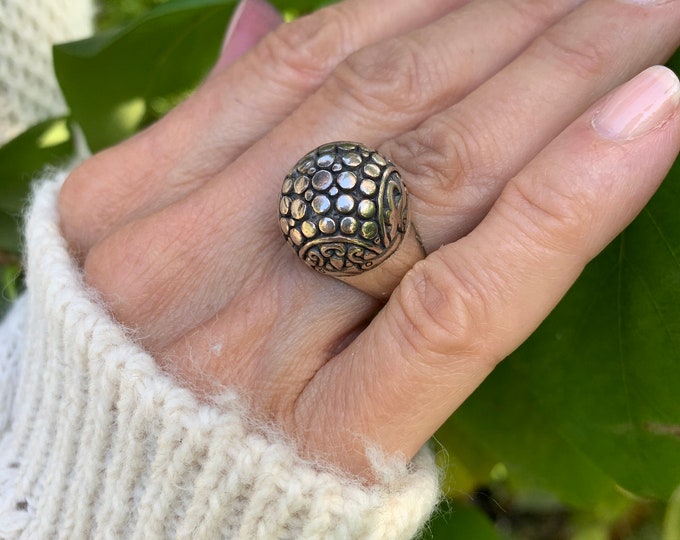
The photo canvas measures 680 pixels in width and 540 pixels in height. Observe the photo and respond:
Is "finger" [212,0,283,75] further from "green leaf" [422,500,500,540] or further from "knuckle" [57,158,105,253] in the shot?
"green leaf" [422,500,500,540]

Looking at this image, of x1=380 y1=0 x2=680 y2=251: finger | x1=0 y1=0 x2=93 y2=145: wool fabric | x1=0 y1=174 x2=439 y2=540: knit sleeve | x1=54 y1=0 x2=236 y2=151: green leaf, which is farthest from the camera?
x1=0 y1=0 x2=93 y2=145: wool fabric

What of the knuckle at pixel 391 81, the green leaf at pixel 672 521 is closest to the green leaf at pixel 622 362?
the green leaf at pixel 672 521

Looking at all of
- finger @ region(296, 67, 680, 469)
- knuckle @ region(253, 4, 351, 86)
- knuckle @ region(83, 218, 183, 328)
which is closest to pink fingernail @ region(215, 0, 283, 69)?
knuckle @ region(253, 4, 351, 86)

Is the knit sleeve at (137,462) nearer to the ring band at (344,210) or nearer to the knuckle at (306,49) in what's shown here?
the ring band at (344,210)

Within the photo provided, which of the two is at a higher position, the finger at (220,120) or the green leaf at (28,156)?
the finger at (220,120)

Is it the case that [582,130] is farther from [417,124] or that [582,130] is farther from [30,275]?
[30,275]

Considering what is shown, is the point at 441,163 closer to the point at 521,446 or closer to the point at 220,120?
the point at 220,120

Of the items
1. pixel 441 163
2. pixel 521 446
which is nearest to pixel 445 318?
pixel 441 163

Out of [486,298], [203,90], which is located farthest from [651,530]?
[203,90]
